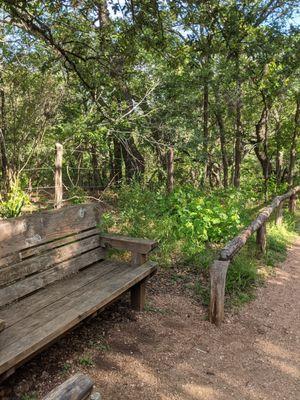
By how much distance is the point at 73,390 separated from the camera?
3.87 feet

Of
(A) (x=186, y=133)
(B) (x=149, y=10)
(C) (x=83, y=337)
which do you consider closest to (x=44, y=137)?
(A) (x=186, y=133)

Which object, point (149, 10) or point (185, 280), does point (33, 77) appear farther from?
point (185, 280)

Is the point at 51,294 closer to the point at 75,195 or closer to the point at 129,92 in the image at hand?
the point at 75,195

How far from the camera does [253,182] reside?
12.8 meters

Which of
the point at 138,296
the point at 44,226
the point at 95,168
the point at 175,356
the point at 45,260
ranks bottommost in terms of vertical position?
the point at 175,356

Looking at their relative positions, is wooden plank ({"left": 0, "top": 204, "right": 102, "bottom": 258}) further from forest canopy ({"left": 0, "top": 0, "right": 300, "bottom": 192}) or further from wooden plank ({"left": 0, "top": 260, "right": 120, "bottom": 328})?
forest canopy ({"left": 0, "top": 0, "right": 300, "bottom": 192})

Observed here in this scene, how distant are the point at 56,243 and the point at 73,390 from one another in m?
2.12

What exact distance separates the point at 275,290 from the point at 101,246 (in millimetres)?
2425

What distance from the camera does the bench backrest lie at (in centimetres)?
269

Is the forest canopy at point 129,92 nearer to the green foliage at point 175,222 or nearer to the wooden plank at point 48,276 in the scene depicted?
the green foliage at point 175,222

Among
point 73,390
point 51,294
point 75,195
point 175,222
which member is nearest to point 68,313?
point 51,294

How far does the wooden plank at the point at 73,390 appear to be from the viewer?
1.14 meters

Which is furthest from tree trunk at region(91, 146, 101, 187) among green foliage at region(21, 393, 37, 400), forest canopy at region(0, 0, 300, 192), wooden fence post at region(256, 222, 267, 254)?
green foliage at region(21, 393, 37, 400)

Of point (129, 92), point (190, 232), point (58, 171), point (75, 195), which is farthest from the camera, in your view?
point (129, 92)
